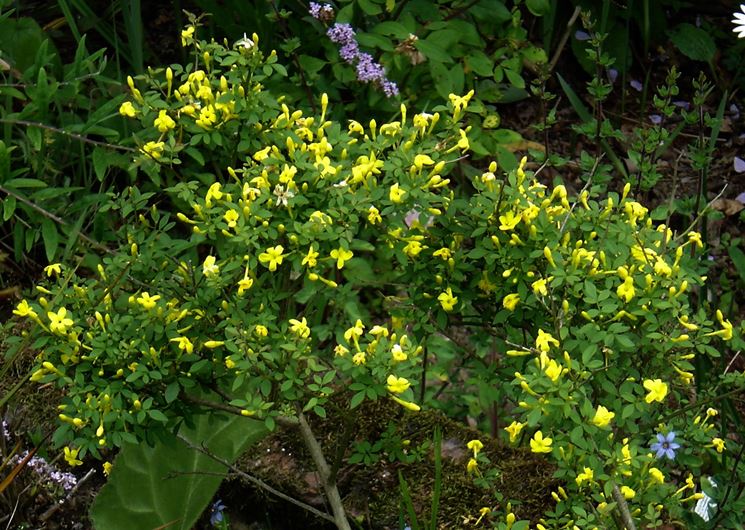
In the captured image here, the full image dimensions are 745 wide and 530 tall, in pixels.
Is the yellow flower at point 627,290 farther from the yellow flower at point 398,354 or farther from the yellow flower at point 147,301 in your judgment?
the yellow flower at point 147,301

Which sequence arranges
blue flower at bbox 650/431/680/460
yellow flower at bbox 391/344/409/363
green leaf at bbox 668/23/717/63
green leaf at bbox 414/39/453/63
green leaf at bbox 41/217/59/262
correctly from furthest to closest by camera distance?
green leaf at bbox 668/23/717/63, green leaf at bbox 414/39/453/63, green leaf at bbox 41/217/59/262, blue flower at bbox 650/431/680/460, yellow flower at bbox 391/344/409/363

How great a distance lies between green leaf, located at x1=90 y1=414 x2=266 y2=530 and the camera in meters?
2.48

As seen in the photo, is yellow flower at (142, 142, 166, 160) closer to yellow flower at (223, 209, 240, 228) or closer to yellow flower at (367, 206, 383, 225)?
yellow flower at (223, 209, 240, 228)

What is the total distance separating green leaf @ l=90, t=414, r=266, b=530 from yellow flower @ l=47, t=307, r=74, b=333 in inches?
20.3

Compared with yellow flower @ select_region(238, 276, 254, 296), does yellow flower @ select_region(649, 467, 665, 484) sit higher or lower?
lower

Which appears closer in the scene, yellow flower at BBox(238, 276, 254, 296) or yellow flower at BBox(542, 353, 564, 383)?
yellow flower at BBox(542, 353, 564, 383)

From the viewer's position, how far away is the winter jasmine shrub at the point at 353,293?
200 centimetres

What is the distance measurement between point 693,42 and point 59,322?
2849mm

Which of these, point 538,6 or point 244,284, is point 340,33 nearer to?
point 538,6

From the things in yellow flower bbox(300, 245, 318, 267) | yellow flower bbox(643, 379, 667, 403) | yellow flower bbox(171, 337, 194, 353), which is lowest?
yellow flower bbox(171, 337, 194, 353)

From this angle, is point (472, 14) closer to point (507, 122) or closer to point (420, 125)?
point (507, 122)

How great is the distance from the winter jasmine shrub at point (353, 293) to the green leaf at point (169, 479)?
251 millimetres

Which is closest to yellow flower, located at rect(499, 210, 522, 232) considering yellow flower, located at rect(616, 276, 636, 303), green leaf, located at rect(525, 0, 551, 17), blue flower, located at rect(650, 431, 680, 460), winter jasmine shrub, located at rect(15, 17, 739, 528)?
winter jasmine shrub, located at rect(15, 17, 739, 528)

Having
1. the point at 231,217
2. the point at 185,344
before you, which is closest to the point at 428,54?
the point at 231,217
